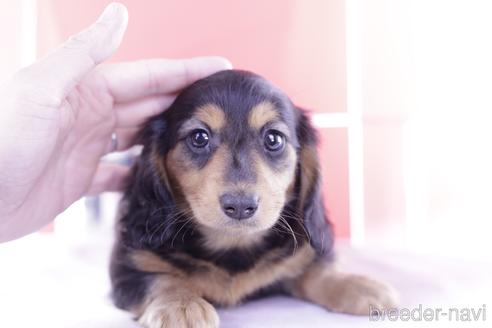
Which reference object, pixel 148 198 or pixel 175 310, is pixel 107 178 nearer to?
pixel 148 198

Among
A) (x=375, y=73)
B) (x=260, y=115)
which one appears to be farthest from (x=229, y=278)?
(x=375, y=73)

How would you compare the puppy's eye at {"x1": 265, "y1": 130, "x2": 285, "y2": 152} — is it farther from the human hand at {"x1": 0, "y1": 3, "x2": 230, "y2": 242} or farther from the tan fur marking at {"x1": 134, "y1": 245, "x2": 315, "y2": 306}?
the human hand at {"x1": 0, "y1": 3, "x2": 230, "y2": 242}

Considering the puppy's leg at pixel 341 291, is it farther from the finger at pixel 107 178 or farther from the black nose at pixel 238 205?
the finger at pixel 107 178

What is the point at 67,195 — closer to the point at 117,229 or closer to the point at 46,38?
the point at 117,229

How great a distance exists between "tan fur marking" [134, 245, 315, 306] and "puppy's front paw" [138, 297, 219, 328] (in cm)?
13

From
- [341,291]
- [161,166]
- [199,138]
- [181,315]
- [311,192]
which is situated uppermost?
[199,138]

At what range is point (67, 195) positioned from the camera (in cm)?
191

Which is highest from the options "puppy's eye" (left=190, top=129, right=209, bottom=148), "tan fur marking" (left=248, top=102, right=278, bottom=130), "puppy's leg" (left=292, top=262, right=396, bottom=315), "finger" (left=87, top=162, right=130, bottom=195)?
"tan fur marking" (left=248, top=102, right=278, bottom=130)

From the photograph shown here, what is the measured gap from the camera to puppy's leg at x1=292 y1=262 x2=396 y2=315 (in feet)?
4.96

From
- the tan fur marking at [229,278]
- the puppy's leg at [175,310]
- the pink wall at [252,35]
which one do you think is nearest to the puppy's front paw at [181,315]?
the puppy's leg at [175,310]

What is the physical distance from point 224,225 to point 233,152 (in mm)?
226

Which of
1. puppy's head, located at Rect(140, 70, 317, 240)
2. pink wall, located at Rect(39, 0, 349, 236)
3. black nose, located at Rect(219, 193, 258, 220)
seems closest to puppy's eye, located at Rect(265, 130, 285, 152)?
puppy's head, located at Rect(140, 70, 317, 240)

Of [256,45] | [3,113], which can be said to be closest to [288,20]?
[256,45]

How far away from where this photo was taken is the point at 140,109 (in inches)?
79.0
